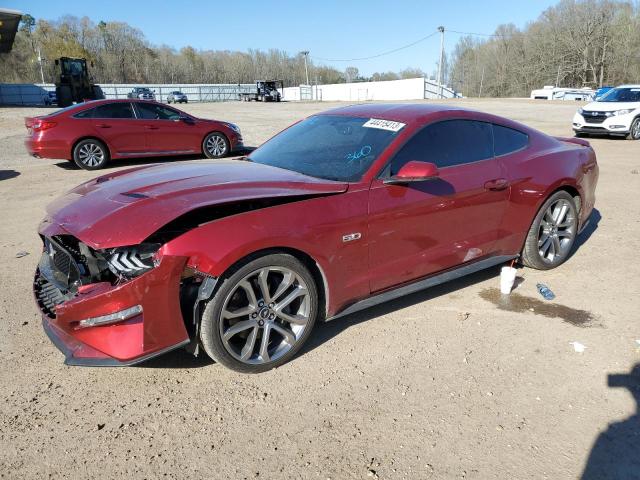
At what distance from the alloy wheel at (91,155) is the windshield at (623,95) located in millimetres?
15158

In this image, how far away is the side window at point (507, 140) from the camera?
4.12 m

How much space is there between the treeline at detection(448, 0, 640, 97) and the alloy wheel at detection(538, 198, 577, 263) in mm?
84741

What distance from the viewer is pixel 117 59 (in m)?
104

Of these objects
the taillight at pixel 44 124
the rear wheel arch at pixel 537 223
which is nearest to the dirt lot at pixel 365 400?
the rear wheel arch at pixel 537 223

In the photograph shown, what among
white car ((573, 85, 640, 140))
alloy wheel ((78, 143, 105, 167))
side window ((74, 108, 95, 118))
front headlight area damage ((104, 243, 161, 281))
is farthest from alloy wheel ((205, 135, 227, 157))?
white car ((573, 85, 640, 140))

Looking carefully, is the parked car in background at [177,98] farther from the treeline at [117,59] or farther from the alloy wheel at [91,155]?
the alloy wheel at [91,155]

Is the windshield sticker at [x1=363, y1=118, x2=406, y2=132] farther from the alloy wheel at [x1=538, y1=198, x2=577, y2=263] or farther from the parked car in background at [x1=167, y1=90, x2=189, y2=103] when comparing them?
the parked car in background at [x1=167, y1=90, x2=189, y2=103]

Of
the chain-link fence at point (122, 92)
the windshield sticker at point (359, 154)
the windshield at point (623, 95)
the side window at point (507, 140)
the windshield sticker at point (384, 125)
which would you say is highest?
the chain-link fence at point (122, 92)

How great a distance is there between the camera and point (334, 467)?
2.27 metres

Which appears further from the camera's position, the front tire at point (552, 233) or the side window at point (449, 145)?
the front tire at point (552, 233)

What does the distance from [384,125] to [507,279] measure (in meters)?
1.68

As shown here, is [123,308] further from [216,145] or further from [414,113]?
[216,145]

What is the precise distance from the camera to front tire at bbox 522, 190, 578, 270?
441 cm

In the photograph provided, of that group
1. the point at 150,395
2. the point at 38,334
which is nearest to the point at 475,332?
the point at 150,395
